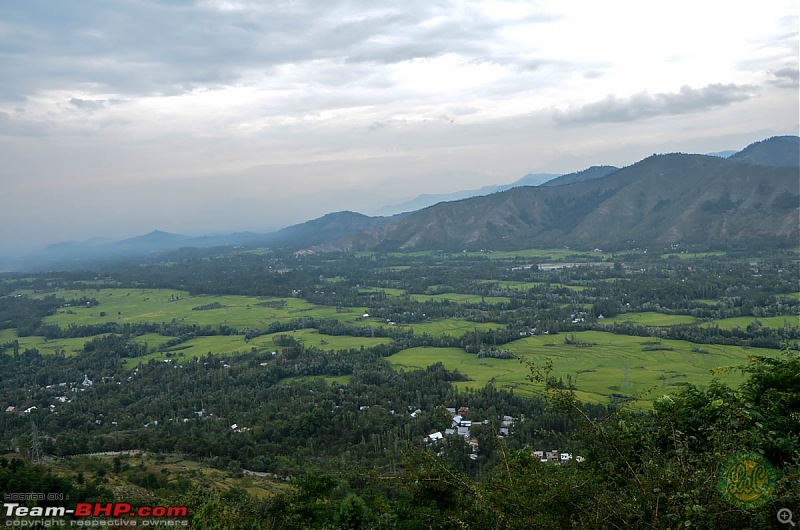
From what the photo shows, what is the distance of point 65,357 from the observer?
7912 centimetres

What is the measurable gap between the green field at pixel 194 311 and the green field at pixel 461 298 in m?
15.9

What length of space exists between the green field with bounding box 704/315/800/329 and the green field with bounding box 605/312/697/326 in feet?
12.9

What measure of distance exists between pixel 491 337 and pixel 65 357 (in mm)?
70562

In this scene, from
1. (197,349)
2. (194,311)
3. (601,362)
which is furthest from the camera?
(194,311)

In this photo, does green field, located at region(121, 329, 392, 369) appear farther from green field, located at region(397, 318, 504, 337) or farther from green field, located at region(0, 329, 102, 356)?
green field, located at region(0, 329, 102, 356)

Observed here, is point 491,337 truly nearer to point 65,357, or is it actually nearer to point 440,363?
point 440,363

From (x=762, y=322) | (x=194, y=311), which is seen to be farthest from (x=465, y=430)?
(x=194, y=311)

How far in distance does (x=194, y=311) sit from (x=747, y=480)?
121860 millimetres

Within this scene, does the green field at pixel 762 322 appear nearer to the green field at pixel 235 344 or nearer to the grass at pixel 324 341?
the grass at pixel 324 341

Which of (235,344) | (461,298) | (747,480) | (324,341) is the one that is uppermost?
(747,480)

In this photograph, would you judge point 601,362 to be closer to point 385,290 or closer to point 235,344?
point 235,344

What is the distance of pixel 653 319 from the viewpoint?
80.9m

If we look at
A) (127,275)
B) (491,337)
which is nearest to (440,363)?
(491,337)

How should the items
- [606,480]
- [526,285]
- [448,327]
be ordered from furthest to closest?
[526,285] < [448,327] < [606,480]
